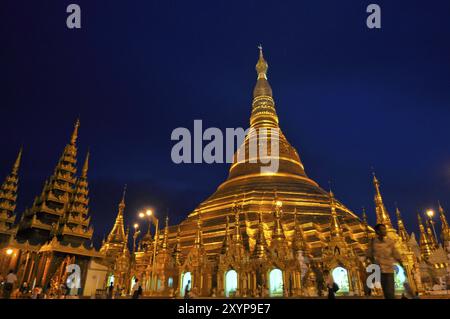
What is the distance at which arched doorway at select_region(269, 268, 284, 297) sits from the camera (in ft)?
69.3

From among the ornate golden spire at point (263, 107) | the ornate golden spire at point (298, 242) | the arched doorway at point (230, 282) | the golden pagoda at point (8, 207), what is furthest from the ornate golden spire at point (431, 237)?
the golden pagoda at point (8, 207)

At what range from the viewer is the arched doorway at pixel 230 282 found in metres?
22.5

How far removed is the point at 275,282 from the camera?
842 inches

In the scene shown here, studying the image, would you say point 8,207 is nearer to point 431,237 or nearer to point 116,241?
point 116,241

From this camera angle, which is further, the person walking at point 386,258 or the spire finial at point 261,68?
the spire finial at point 261,68

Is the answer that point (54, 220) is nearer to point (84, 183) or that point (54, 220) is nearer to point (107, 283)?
point (84, 183)

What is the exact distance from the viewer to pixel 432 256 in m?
29.8

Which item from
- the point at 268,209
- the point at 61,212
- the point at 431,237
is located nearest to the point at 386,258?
the point at 268,209

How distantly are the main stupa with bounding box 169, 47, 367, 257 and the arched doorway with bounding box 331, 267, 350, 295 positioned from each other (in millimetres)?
2436

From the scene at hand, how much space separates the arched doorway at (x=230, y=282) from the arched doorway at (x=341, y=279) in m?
6.94

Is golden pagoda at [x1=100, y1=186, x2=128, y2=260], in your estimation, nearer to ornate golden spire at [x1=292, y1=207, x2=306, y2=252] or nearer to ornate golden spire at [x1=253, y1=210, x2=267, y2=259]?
ornate golden spire at [x1=253, y1=210, x2=267, y2=259]

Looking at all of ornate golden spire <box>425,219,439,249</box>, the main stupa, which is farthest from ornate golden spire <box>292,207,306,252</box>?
ornate golden spire <box>425,219,439,249</box>

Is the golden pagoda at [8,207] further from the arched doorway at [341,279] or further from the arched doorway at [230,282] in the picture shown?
the arched doorway at [341,279]
